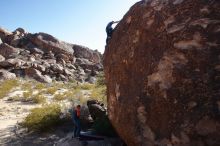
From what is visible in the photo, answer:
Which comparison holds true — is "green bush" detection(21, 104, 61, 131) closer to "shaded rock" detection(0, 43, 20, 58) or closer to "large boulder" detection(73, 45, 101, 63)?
"shaded rock" detection(0, 43, 20, 58)

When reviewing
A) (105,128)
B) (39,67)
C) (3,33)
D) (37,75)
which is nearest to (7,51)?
(3,33)

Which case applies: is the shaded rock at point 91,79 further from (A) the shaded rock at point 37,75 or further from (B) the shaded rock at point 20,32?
(B) the shaded rock at point 20,32

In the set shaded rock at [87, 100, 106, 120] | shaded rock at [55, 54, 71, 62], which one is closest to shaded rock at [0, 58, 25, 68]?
shaded rock at [55, 54, 71, 62]

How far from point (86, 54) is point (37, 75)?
46.6 ft

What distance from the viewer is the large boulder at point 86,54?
135ft

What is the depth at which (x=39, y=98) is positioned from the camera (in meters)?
17.9

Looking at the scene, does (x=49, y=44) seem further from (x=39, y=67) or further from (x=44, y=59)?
(x=39, y=67)

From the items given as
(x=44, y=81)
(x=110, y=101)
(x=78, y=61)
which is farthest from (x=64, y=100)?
(x=78, y=61)

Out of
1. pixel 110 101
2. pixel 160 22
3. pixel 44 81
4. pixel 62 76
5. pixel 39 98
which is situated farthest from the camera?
pixel 62 76

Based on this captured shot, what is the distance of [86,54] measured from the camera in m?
42.1

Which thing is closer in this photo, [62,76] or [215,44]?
[215,44]

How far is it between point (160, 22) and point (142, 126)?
176 cm

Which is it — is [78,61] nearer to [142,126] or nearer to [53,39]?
[53,39]

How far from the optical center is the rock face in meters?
4.64
